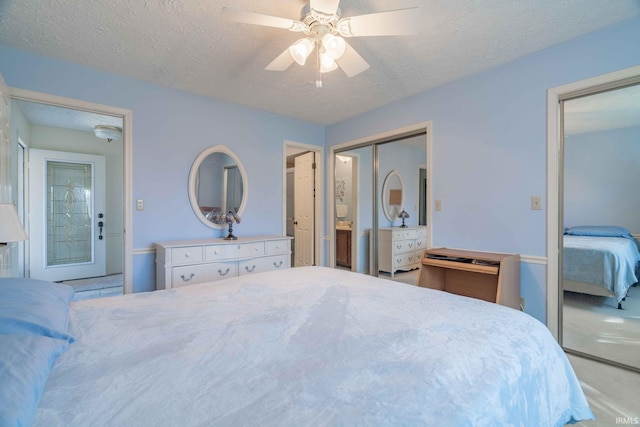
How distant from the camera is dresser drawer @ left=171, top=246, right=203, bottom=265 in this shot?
8.84 ft

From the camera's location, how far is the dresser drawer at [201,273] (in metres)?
2.71

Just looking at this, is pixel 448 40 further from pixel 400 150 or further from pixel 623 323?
pixel 623 323

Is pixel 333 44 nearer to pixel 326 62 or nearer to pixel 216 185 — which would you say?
pixel 326 62

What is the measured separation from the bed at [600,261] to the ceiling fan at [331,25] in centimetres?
204


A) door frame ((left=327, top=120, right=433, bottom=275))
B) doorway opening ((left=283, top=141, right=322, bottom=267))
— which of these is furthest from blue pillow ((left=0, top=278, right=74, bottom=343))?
doorway opening ((left=283, top=141, right=322, bottom=267))

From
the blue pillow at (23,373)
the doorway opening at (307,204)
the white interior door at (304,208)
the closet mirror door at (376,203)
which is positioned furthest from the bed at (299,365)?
the white interior door at (304,208)

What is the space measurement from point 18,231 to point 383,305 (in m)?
1.95

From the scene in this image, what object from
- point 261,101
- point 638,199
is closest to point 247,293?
point 261,101

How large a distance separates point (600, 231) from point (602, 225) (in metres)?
0.05

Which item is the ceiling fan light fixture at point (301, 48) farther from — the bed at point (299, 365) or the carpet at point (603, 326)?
the carpet at point (603, 326)

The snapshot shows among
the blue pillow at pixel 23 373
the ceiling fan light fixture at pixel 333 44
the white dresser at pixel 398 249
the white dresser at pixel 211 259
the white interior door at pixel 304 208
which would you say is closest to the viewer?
the blue pillow at pixel 23 373

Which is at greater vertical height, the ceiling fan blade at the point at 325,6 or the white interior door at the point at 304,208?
the ceiling fan blade at the point at 325,6

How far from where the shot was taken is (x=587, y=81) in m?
2.13

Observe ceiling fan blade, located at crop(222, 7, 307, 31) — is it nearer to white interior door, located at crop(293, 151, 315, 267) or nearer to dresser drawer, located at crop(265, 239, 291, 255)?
dresser drawer, located at crop(265, 239, 291, 255)
